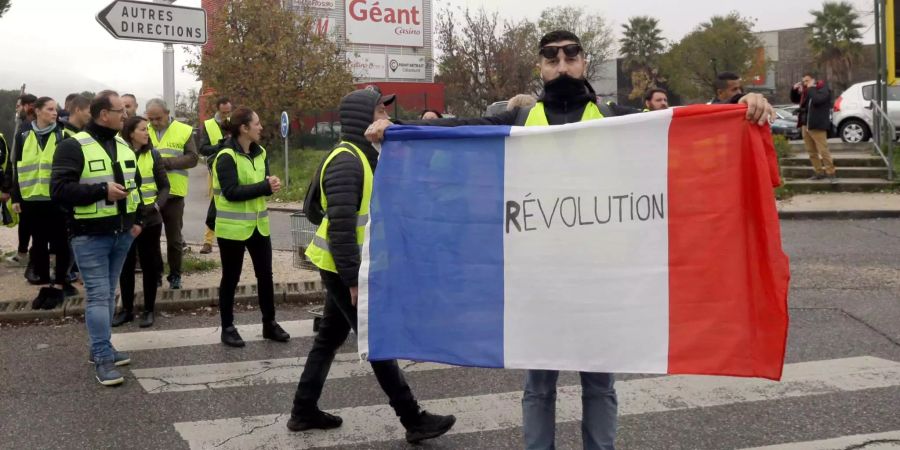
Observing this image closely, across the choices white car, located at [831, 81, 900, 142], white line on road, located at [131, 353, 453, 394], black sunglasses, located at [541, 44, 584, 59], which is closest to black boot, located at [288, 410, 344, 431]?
white line on road, located at [131, 353, 453, 394]

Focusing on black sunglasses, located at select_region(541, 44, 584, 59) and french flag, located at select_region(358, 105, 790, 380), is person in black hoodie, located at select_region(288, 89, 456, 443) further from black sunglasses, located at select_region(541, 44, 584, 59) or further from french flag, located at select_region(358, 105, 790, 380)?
black sunglasses, located at select_region(541, 44, 584, 59)

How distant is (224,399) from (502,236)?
256 cm

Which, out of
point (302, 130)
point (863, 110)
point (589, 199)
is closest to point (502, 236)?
point (589, 199)

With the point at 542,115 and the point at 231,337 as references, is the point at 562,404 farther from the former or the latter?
the point at 231,337

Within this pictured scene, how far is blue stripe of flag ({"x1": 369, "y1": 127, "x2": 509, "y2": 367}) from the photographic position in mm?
3695

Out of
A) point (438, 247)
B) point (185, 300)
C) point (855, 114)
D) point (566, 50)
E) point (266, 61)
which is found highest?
point (266, 61)

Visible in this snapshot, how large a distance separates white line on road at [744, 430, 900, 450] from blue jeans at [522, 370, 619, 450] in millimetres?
1225

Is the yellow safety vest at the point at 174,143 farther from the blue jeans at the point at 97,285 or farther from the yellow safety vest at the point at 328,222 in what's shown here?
the yellow safety vest at the point at 328,222

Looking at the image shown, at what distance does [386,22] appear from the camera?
56156 mm

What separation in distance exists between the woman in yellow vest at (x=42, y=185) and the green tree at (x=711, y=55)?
51.5m

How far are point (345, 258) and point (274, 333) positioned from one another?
9.16 ft

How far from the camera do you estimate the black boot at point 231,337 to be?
668 cm

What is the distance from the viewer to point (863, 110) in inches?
832

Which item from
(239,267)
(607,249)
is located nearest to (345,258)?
(607,249)
